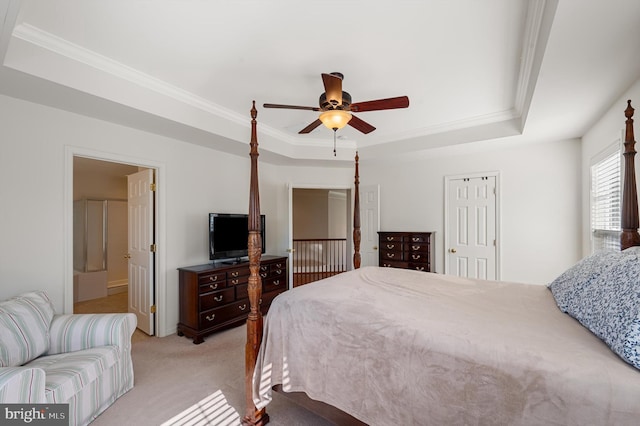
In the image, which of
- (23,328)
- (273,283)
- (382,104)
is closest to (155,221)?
(23,328)

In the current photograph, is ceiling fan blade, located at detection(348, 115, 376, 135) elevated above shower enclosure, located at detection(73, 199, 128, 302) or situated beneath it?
elevated above

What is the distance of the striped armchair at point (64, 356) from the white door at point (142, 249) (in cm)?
118

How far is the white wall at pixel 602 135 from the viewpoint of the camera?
2162 millimetres

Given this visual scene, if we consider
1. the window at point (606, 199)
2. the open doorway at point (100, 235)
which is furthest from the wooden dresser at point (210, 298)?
the window at point (606, 199)

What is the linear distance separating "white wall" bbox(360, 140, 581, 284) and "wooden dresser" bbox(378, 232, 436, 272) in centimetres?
37

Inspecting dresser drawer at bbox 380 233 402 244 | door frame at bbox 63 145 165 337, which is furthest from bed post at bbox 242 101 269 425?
dresser drawer at bbox 380 233 402 244

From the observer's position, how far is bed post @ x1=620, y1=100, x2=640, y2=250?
1827 mm

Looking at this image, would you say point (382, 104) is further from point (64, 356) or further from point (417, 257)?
point (64, 356)

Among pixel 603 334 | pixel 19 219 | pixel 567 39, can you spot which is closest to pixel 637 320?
pixel 603 334

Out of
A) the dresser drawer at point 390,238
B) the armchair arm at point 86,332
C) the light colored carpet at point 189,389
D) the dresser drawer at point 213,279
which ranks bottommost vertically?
the light colored carpet at point 189,389

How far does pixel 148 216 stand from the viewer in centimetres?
353

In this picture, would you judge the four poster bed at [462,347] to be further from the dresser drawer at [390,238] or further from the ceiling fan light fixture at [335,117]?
the dresser drawer at [390,238]

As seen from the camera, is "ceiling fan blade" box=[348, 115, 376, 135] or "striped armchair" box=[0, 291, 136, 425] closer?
"striped armchair" box=[0, 291, 136, 425]

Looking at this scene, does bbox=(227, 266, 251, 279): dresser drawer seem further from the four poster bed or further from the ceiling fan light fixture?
the ceiling fan light fixture
